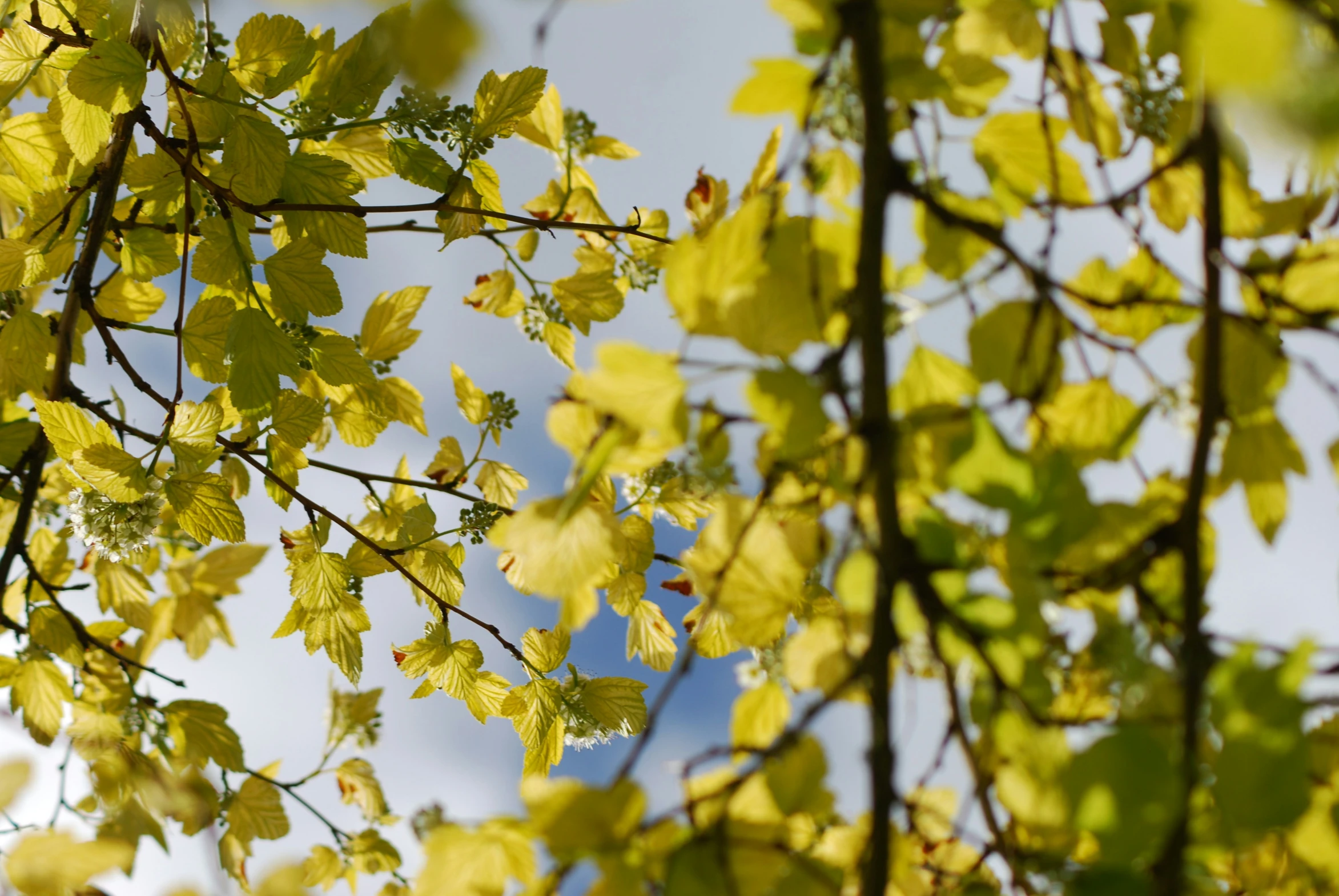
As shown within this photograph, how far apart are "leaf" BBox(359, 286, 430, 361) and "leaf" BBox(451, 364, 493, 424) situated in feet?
0.31

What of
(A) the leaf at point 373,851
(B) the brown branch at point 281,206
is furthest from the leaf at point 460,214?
(A) the leaf at point 373,851

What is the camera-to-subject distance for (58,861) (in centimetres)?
56

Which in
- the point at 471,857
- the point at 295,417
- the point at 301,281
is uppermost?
the point at 301,281

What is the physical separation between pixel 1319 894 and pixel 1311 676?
0.30 metres

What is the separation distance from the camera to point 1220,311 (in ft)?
1.34

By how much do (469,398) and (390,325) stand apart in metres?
0.17

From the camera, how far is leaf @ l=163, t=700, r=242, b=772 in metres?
1.19

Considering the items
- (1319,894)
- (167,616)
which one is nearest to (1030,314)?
(1319,894)

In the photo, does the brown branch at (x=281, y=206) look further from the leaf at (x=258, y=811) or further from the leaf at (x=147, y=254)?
the leaf at (x=258, y=811)

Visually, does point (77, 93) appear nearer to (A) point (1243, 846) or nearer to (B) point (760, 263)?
(B) point (760, 263)

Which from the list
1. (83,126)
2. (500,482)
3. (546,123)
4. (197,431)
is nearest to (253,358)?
(197,431)

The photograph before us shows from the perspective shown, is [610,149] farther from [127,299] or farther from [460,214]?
[127,299]

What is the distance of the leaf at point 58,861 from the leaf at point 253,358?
19.5 inches

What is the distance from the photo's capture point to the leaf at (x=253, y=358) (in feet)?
3.09
